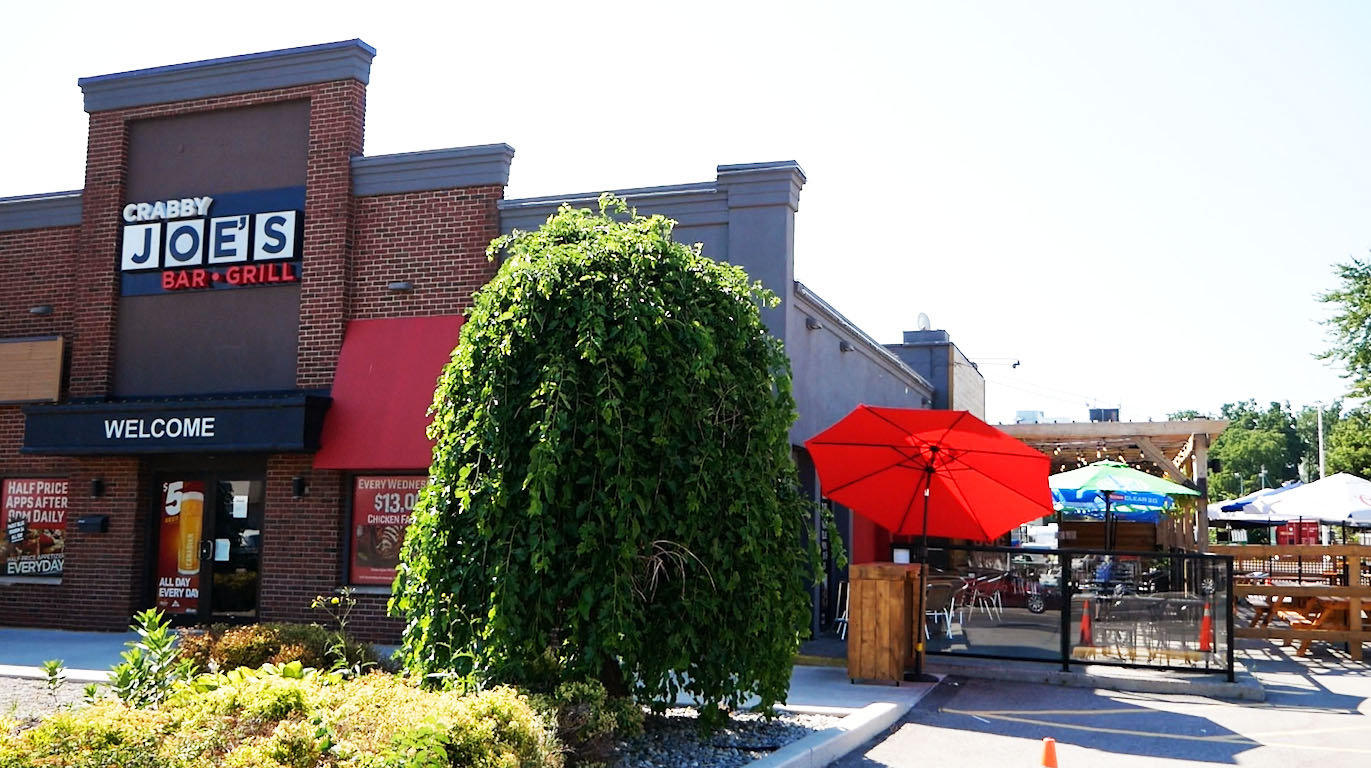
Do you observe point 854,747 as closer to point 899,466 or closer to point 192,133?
point 899,466

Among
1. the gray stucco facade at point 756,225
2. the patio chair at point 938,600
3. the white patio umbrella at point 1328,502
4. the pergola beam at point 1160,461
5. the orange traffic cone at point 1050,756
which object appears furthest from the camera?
the pergola beam at point 1160,461

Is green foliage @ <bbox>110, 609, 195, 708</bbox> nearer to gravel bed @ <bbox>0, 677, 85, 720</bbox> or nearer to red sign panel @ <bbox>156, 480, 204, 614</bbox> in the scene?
gravel bed @ <bbox>0, 677, 85, 720</bbox>

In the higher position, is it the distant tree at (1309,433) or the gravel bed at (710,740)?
the distant tree at (1309,433)

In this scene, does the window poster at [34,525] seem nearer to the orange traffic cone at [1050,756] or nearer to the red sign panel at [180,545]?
the red sign panel at [180,545]

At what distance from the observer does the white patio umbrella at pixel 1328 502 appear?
A: 1870 centimetres

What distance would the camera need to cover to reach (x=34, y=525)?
1684cm

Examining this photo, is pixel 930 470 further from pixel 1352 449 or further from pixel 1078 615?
pixel 1352 449

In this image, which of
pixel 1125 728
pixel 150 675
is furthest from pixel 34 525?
pixel 1125 728

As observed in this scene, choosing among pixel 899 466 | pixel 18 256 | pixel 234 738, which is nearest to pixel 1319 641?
pixel 899 466

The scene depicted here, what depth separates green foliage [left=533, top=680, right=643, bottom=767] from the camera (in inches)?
288

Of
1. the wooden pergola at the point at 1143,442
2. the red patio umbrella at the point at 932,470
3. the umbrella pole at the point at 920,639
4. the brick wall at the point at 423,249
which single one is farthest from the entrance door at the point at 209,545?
the wooden pergola at the point at 1143,442

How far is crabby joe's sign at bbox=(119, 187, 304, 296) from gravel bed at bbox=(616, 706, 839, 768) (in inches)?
368

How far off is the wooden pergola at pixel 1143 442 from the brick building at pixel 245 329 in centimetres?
804

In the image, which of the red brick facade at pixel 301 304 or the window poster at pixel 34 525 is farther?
the window poster at pixel 34 525
